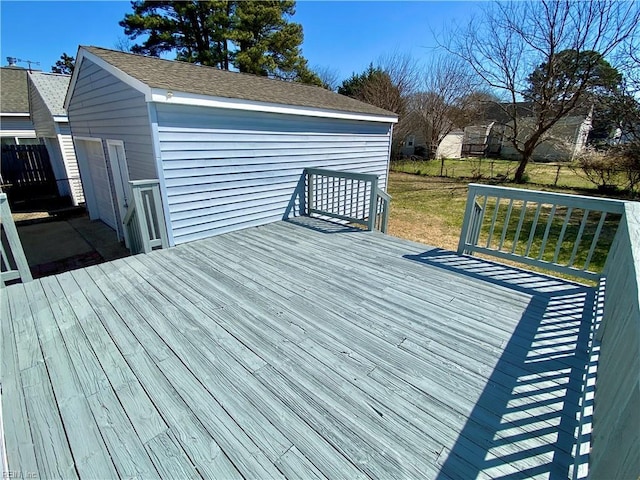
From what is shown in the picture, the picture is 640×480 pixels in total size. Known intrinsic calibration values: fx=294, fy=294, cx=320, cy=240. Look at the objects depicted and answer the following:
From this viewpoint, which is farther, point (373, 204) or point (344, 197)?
point (344, 197)

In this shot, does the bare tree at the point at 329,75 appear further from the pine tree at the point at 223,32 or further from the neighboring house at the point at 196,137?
the neighboring house at the point at 196,137

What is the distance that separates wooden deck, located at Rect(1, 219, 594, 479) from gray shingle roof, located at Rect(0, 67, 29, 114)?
1238 cm

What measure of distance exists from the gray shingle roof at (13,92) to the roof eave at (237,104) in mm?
11835

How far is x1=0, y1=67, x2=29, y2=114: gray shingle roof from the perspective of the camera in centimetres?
1090

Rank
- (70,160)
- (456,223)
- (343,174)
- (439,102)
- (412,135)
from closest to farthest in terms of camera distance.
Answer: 1. (343,174)
2. (456,223)
3. (70,160)
4. (439,102)
5. (412,135)

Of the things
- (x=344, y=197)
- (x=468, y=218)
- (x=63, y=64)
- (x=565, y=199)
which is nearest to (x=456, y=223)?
(x=344, y=197)

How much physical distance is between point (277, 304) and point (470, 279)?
2.21m

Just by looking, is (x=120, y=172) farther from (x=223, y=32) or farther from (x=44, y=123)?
(x=223, y=32)

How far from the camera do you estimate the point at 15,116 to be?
1077cm

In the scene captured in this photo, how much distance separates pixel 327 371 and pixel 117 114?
5.28 m

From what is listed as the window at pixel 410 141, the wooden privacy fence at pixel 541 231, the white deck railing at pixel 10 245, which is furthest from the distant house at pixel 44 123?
the window at pixel 410 141

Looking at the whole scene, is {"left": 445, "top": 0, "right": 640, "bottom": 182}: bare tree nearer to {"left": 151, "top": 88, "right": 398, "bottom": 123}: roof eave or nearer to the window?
{"left": 151, "top": 88, "right": 398, "bottom": 123}: roof eave

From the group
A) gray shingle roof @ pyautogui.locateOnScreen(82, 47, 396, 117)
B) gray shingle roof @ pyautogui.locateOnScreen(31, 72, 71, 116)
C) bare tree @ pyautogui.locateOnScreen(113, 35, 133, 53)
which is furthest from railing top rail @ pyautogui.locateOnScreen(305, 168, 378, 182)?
bare tree @ pyautogui.locateOnScreen(113, 35, 133, 53)

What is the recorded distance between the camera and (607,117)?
935 centimetres
